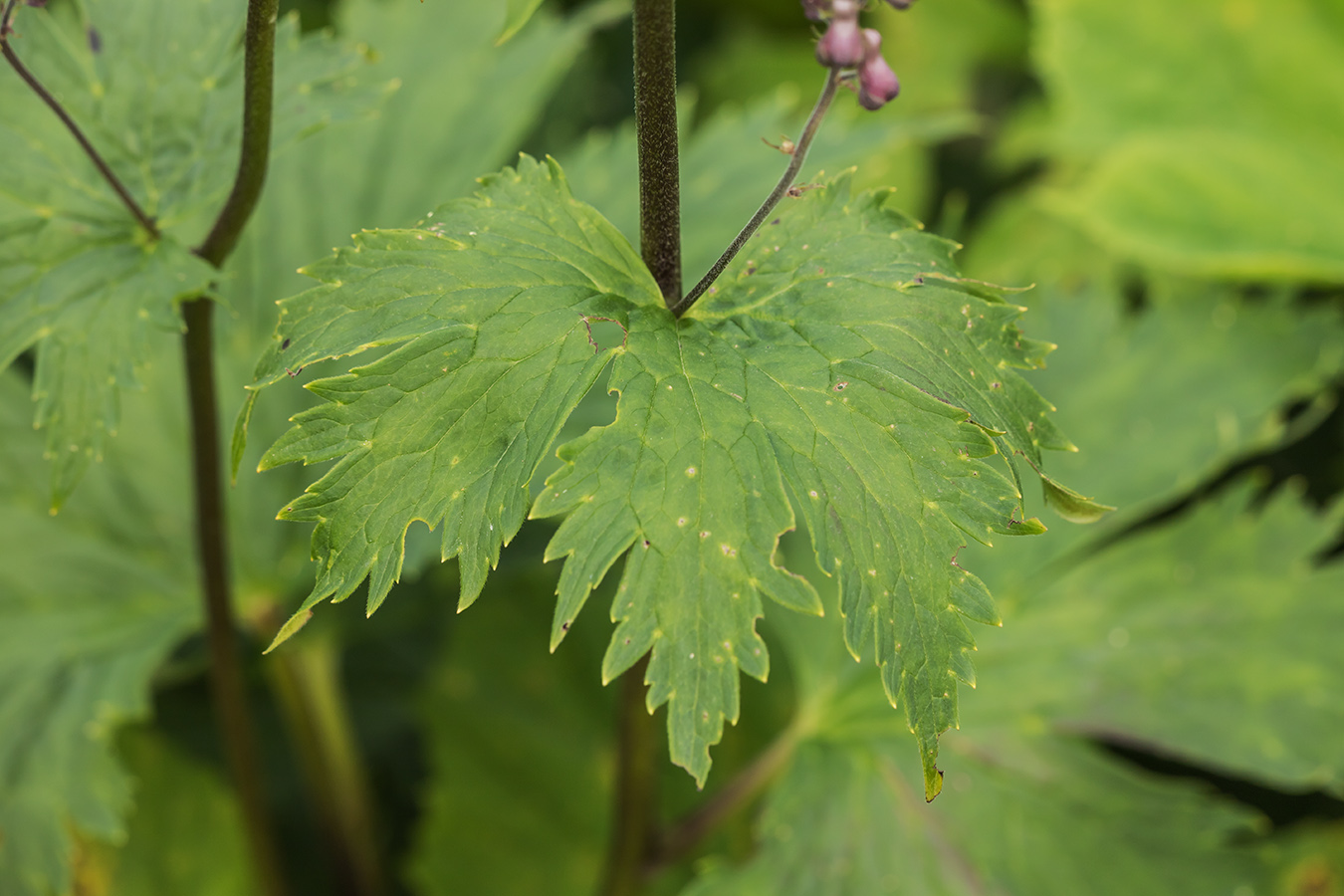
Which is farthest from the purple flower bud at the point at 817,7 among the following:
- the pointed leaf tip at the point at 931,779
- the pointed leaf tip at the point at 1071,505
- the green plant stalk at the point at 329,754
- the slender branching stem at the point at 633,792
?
the green plant stalk at the point at 329,754

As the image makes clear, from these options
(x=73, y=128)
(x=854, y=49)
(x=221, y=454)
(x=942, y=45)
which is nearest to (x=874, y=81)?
(x=854, y=49)

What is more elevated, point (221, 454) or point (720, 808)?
point (221, 454)

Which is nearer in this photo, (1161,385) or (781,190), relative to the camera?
(781,190)

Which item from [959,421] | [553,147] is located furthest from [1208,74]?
[959,421]

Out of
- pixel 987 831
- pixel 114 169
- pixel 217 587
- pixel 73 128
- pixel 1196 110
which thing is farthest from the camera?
pixel 1196 110

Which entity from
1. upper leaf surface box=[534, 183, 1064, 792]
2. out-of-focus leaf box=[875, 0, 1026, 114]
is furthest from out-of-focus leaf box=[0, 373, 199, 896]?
out-of-focus leaf box=[875, 0, 1026, 114]

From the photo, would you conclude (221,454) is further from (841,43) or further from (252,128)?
(841,43)

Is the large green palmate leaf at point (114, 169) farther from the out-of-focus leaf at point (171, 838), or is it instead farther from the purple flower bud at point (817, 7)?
the out-of-focus leaf at point (171, 838)
